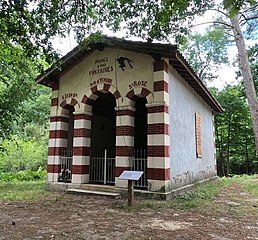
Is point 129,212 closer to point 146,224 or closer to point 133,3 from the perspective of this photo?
point 146,224

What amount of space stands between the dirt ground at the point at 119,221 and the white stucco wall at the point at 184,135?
1792 millimetres

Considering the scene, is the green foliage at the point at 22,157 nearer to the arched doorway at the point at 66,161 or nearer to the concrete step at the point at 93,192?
the arched doorway at the point at 66,161

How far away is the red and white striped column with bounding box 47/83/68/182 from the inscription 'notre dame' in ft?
6.86

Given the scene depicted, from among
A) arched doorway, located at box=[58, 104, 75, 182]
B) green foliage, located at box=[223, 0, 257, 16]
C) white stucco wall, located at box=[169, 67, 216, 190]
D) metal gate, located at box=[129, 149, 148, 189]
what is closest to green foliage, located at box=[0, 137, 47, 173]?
arched doorway, located at box=[58, 104, 75, 182]

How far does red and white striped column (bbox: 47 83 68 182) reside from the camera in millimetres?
9828

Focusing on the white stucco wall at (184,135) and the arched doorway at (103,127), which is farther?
the arched doorway at (103,127)

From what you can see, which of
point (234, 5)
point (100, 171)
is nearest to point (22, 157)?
point (100, 171)

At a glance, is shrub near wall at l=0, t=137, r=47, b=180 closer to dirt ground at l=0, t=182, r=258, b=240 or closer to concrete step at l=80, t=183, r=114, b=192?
concrete step at l=80, t=183, r=114, b=192

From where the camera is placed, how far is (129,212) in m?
6.03

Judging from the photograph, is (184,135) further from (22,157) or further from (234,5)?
(22,157)

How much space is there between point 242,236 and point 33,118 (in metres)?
10.6

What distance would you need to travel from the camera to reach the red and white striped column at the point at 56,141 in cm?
983

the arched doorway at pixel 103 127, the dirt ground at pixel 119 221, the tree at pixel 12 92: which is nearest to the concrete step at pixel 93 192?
the dirt ground at pixel 119 221

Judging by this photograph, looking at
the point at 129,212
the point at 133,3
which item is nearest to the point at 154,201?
the point at 129,212
